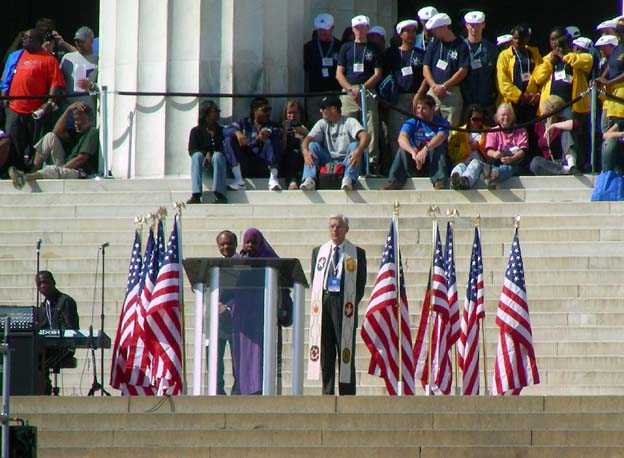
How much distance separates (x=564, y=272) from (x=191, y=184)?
5.28 m

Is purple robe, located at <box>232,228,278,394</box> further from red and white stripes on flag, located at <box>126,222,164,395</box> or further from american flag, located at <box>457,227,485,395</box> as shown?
american flag, located at <box>457,227,485,395</box>

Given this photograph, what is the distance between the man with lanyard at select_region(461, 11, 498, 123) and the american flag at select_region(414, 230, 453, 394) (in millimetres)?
6462

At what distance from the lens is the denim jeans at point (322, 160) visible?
966 inches

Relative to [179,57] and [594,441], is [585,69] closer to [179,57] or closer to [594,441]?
[179,57]

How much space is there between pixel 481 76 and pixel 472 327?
22.9ft

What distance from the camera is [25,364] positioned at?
18.4m

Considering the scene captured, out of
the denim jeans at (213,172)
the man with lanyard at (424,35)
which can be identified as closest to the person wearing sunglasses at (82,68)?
the denim jeans at (213,172)

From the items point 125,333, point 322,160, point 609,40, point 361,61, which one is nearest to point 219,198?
point 322,160

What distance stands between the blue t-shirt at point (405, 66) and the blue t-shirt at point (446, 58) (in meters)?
0.29

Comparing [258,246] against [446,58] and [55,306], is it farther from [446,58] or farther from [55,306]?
[446,58]

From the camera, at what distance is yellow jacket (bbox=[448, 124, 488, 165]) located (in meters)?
24.8

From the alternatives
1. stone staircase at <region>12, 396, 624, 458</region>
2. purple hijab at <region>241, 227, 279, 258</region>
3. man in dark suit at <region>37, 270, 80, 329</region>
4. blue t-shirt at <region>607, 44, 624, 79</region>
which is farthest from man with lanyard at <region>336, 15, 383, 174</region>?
stone staircase at <region>12, 396, 624, 458</region>

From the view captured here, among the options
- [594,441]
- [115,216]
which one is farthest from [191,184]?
[594,441]

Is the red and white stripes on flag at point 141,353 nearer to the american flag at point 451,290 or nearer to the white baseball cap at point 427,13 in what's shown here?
the american flag at point 451,290
